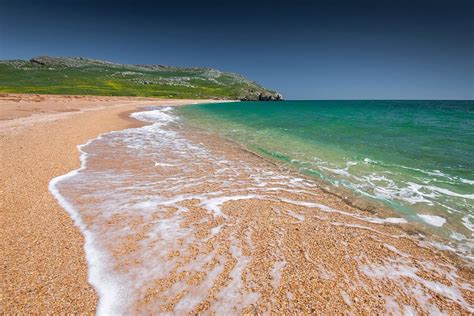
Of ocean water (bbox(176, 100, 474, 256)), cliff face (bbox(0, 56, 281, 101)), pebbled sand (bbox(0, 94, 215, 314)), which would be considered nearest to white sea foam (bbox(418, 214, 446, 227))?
ocean water (bbox(176, 100, 474, 256))

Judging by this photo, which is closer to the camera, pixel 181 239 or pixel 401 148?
pixel 181 239

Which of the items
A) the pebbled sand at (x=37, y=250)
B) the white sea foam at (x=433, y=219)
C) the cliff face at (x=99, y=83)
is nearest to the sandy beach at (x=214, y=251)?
the pebbled sand at (x=37, y=250)

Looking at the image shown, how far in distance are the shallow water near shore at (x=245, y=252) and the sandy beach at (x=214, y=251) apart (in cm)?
2

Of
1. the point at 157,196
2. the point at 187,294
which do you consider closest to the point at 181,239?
the point at 187,294

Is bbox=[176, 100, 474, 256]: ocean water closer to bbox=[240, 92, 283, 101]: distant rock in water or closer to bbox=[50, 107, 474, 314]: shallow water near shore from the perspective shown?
bbox=[50, 107, 474, 314]: shallow water near shore

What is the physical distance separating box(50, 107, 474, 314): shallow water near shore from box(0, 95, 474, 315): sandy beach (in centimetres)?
2

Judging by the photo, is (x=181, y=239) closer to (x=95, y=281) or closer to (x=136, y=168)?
(x=95, y=281)

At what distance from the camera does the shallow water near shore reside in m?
4.13

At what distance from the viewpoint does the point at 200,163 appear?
1230 cm

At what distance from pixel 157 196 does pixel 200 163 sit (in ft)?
14.3

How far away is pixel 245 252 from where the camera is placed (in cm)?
532

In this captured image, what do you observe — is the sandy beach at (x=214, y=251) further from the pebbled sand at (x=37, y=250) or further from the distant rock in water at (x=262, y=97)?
the distant rock in water at (x=262, y=97)

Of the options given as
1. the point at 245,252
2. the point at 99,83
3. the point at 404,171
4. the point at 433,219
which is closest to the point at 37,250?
the point at 245,252

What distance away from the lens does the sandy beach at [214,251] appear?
4.06 m
